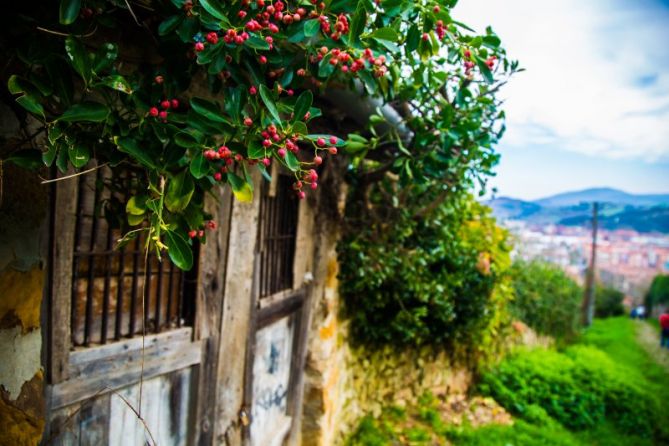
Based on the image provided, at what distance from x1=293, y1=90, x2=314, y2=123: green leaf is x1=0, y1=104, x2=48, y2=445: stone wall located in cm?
68

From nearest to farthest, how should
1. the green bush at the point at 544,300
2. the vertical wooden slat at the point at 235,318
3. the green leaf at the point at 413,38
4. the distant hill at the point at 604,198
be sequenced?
the green leaf at the point at 413,38 → the vertical wooden slat at the point at 235,318 → the green bush at the point at 544,300 → the distant hill at the point at 604,198

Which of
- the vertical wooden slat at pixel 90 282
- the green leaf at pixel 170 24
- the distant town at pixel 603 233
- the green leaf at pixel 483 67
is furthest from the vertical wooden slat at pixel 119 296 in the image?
the distant town at pixel 603 233

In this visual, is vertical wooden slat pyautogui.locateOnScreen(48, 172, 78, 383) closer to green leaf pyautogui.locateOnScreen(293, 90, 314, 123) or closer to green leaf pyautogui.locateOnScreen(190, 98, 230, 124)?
green leaf pyautogui.locateOnScreen(190, 98, 230, 124)

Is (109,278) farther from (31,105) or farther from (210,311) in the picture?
(31,105)

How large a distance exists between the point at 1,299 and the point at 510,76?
7.47 ft

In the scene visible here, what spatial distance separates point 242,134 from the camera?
3.41 feet

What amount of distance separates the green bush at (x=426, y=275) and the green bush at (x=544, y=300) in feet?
11.2

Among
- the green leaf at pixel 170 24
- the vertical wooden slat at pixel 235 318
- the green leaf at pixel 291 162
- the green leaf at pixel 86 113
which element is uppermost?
the green leaf at pixel 170 24

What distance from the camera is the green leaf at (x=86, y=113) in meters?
0.89

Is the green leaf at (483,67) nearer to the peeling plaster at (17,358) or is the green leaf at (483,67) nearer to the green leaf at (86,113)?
the green leaf at (86,113)

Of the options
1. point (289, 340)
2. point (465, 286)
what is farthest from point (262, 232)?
point (465, 286)

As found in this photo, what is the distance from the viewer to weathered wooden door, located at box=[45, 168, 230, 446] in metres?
1.29

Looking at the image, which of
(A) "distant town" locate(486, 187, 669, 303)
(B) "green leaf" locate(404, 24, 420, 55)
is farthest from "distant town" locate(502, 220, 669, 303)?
(B) "green leaf" locate(404, 24, 420, 55)

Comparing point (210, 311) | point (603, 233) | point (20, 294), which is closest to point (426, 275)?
point (210, 311)
